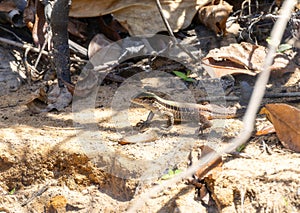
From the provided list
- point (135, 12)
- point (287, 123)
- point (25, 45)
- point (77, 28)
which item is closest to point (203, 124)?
point (287, 123)

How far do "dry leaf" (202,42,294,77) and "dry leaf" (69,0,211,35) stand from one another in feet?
1.89

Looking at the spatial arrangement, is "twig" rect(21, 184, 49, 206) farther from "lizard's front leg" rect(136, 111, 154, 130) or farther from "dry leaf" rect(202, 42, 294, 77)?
"dry leaf" rect(202, 42, 294, 77)

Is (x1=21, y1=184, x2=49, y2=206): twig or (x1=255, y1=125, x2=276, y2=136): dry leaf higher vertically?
(x1=255, y1=125, x2=276, y2=136): dry leaf

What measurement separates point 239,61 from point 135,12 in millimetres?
1017

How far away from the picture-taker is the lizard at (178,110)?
3.35 meters

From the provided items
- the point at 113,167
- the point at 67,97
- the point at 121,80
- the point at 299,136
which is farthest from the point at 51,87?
the point at 299,136

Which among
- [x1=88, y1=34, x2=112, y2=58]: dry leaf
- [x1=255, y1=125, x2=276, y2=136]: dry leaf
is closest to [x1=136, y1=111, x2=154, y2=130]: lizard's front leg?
[x1=255, y1=125, x2=276, y2=136]: dry leaf

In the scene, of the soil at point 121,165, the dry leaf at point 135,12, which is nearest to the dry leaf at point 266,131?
the soil at point 121,165

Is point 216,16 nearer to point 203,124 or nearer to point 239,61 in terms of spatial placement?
point 239,61

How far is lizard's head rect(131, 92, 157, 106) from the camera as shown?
3.53m

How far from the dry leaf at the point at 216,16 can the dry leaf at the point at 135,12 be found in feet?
0.37

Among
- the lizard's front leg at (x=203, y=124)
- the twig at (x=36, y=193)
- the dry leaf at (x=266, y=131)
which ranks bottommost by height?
the twig at (x=36, y=193)

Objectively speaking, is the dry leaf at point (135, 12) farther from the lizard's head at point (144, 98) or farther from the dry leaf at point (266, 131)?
the dry leaf at point (266, 131)

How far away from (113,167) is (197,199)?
1.90 ft
